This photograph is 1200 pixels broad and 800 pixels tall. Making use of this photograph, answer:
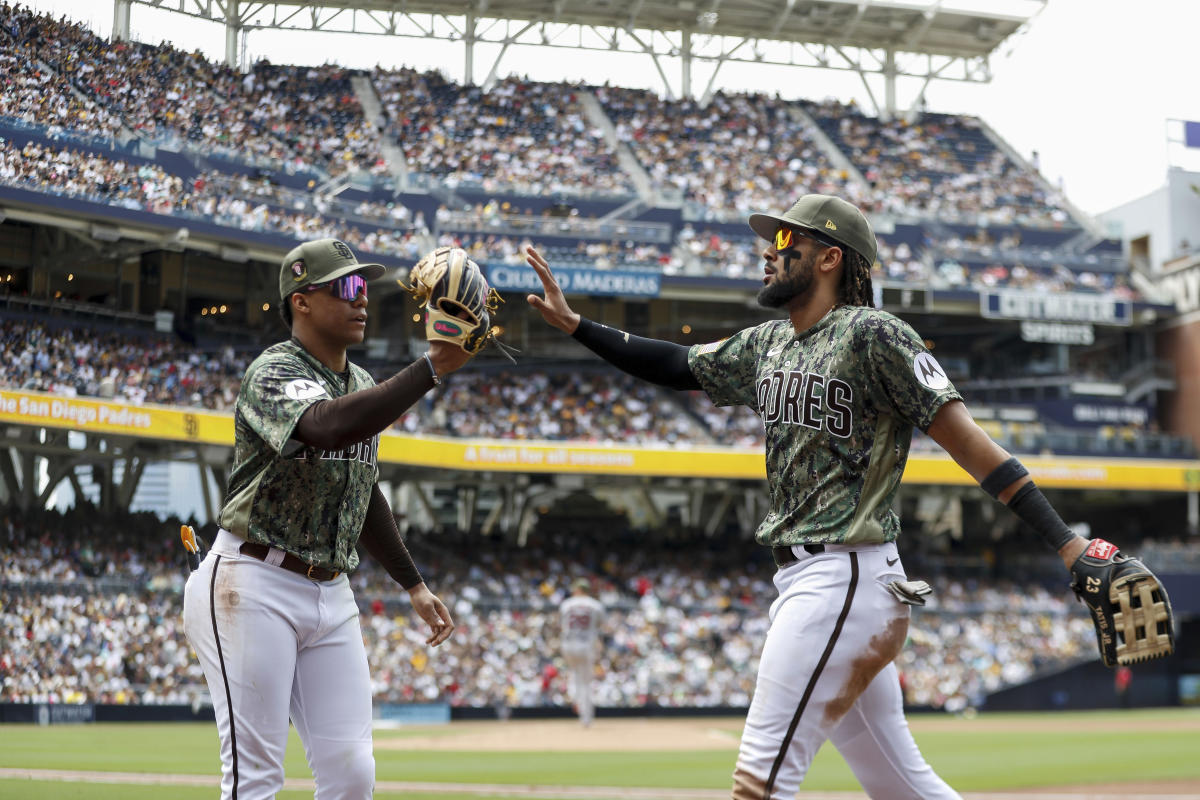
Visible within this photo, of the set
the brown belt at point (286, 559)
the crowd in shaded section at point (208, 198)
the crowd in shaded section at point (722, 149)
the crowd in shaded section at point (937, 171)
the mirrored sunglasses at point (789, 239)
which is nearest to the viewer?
the brown belt at point (286, 559)

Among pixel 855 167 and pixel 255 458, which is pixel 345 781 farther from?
pixel 855 167

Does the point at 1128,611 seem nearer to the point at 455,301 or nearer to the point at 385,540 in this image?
the point at 455,301

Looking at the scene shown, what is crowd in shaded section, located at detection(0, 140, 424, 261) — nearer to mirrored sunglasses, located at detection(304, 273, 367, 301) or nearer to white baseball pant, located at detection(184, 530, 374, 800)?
mirrored sunglasses, located at detection(304, 273, 367, 301)

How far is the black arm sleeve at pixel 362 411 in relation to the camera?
353cm

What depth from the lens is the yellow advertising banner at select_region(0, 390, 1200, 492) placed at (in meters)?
19.3

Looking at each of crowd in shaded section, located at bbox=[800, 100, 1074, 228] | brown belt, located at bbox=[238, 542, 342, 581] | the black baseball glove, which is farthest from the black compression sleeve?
crowd in shaded section, located at bbox=[800, 100, 1074, 228]

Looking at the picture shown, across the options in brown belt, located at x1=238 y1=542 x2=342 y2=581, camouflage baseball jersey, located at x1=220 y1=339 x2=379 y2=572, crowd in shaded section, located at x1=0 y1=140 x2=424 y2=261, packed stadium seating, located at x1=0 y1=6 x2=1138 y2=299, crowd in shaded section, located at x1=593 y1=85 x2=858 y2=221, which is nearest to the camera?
camouflage baseball jersey, located at x1=220 y1=339 x2=379 y2=572

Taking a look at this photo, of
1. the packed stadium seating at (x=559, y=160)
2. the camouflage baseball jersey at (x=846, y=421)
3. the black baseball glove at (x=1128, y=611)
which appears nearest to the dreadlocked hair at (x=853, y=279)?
the camouflage baseball jersey at (x=846, y=421)

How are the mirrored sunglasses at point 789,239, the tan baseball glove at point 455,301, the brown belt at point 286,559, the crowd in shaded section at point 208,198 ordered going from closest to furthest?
the tan baseball glove at point 455,301
the brown belt at point 286,559
the mirrored sunglasses at point 789,239
the crowd in shaded section at point 208,198

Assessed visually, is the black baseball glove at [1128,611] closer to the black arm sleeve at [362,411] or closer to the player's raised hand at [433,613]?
the black arm sleeve at [362,411]

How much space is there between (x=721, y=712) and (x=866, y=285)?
712 inches

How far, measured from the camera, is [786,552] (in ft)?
12.7

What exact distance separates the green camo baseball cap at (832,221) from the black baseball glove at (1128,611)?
51.3 inches

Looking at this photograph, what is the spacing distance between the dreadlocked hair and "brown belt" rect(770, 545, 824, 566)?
2.83ft
